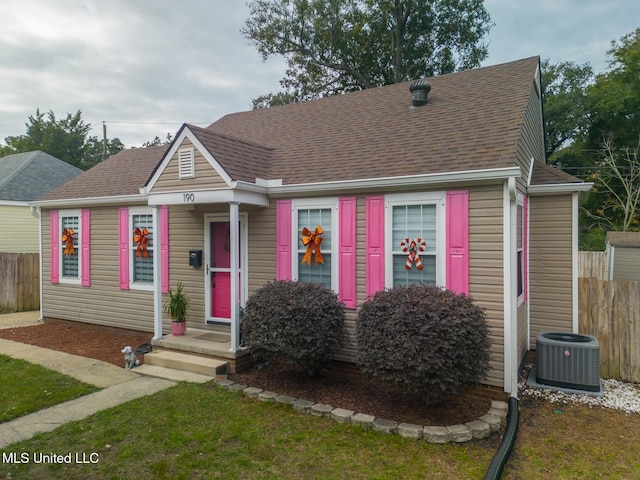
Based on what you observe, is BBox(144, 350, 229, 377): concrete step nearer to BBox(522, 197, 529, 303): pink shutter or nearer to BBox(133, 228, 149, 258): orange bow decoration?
BBox(133, 228, 149, 258): orange bow decoration

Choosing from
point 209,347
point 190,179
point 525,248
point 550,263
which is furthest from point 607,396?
point 190,179

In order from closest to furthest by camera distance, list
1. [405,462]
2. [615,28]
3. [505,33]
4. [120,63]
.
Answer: [405,462]
[120,63]
[505,33]
[615,28]

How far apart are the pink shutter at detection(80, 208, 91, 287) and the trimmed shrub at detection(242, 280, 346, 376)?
5.35 m

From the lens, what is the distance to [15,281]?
11.5 m

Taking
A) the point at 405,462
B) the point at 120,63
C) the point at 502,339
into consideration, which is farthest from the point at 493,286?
the point at 120,63

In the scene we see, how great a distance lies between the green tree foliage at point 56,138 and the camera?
32.7 m

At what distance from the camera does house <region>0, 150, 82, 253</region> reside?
1427 cm

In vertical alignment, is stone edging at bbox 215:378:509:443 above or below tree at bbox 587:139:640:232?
below

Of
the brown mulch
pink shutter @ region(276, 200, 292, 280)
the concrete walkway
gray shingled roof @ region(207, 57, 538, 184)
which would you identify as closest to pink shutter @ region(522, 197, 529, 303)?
gray shingled roof @ region(207, 57, 538, 184)

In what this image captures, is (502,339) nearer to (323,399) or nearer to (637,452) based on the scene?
(637,452)

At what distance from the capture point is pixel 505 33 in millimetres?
21562

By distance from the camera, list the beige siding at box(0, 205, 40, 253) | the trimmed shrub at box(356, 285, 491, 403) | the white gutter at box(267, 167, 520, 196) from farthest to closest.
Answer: the beige siding at box(0, 205, 40, 253), the white gutter at box(267, 167, 520, 196), the trimmed shrub at box(356, 285, 491, 403)

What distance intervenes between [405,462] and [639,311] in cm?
453

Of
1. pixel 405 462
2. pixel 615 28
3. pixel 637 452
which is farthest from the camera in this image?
pixel 615 28
